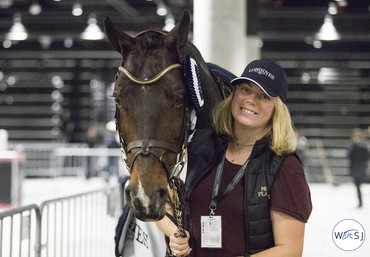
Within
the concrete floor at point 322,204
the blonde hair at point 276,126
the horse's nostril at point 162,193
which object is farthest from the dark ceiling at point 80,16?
the horse's nostril at point 162,193

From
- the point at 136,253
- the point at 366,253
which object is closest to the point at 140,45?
the point at 136,253

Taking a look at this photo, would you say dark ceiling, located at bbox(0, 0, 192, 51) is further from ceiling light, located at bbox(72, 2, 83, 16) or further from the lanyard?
the lanyard

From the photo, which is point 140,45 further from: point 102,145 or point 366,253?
point 102,145

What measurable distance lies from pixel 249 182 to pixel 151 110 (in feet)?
1.69

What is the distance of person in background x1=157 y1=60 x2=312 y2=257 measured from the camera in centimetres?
194

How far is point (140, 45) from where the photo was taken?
195 centimetres

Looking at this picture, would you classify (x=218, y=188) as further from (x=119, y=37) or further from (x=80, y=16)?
(x=80, y=16)

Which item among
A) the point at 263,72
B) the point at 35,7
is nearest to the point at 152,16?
the point at 35,7

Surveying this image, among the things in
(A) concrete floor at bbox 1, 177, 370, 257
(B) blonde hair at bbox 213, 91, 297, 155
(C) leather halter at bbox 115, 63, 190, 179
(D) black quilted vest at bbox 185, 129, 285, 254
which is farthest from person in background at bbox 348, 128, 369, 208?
(C) leather halter at bbox 115, 63, 190, 179

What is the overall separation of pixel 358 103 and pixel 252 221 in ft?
Answer: 51.1

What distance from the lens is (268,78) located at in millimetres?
2029

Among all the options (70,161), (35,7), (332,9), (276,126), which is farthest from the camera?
(70,161)

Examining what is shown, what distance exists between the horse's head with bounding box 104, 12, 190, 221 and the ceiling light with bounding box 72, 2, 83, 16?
37.8 feet

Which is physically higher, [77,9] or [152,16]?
[152,16]
